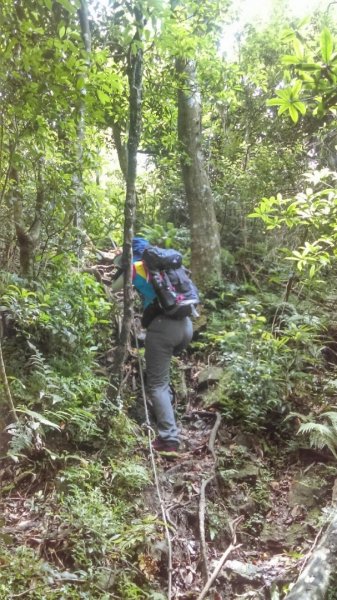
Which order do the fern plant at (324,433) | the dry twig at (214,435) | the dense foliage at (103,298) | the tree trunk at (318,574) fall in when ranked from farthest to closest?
the dry twig at (214,435)
the fern plant at (324,433)
the dense foliage at (103,298)
the tree trunk at (318,574)

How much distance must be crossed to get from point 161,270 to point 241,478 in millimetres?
Result: 2458

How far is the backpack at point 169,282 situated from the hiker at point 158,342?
0.11m

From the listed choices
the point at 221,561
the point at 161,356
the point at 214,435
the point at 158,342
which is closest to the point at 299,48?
the point at 221,561

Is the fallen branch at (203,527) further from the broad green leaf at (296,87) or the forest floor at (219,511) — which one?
the broad green leaf at (296,87)

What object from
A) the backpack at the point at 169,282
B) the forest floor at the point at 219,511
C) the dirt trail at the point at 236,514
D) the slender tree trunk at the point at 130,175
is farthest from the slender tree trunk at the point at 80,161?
the dirt trail at the point at 236,514

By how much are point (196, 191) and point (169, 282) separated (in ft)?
13.6

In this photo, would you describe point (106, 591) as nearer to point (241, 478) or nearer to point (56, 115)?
point (241, 478)

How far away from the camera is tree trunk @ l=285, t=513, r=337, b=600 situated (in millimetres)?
3037

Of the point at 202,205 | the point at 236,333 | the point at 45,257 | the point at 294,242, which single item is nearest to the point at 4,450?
the point at 45,257

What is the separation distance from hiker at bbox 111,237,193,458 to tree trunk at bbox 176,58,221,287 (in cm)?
305

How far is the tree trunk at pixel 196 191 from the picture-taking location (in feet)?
29.3

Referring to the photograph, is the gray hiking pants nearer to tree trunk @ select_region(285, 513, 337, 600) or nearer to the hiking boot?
the hiking boot

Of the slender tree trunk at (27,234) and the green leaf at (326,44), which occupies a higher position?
the green leaf at (326,44)

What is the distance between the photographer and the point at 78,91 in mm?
4090
